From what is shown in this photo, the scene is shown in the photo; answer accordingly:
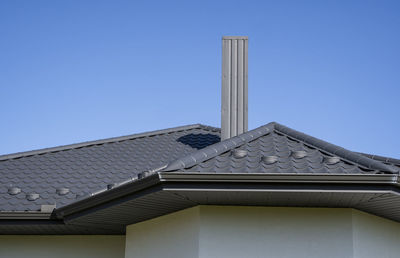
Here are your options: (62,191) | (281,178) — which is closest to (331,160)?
(281,178)

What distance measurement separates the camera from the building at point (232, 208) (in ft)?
22.9

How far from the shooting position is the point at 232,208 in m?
7.90

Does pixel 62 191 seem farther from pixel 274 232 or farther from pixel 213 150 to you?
pixel 274 232

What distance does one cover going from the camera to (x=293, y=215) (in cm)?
781

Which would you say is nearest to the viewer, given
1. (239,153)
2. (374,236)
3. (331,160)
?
(331,160)

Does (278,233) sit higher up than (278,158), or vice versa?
(278,158)

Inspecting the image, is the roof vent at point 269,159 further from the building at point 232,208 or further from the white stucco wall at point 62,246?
the white stucco wall at point 62,246

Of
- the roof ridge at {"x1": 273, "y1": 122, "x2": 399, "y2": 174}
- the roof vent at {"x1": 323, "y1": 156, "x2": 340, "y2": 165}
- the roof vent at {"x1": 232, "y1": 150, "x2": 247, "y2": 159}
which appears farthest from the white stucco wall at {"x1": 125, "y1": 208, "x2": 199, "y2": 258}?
the roof ridge at {"x1": 273, "y1": 122, "x2": 399, "y2": 174}

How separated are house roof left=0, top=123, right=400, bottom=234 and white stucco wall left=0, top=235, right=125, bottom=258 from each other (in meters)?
0.37

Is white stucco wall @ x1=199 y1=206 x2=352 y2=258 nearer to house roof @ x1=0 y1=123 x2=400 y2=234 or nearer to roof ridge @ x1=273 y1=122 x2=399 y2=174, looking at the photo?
house roof @ x1=0 y1=123 x2=400 y2=234

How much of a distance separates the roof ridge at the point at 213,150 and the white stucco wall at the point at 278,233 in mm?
732

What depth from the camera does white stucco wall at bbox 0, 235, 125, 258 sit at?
34.1 ft

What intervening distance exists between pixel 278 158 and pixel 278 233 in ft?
3.25

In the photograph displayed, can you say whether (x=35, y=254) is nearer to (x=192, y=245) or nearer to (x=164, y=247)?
(x=164, y=247)
